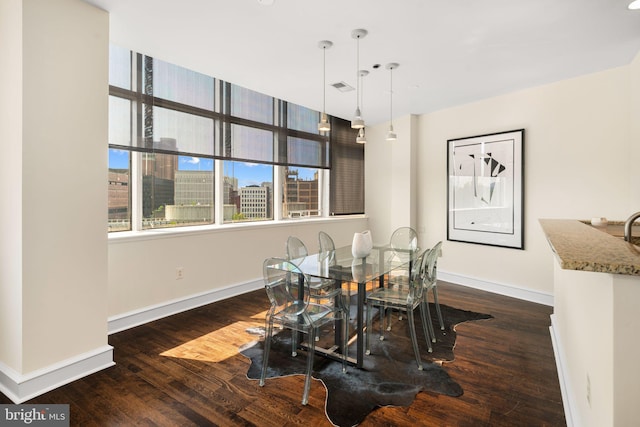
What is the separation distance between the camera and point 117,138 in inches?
131

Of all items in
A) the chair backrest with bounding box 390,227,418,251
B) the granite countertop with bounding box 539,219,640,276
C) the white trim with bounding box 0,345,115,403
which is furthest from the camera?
the chair backrest with bounding box 390,227,418,251

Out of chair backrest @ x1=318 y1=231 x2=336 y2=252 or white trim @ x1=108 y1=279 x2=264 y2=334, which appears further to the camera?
chair backrest @ x1=318 y1=231 x2=336 y2=252

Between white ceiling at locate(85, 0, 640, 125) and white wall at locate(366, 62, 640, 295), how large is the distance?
305 millimetres

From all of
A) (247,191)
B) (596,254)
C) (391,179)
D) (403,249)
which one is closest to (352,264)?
(403,249)

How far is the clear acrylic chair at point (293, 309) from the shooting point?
7.58ft

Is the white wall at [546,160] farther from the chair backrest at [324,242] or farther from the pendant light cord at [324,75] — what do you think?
the chair backrest at [324,242]

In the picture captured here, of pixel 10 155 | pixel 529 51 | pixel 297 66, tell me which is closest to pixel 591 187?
pixel 529 51

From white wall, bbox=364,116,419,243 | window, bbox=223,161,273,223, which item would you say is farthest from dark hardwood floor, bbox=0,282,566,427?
white wall, bbox=364,116,419,243

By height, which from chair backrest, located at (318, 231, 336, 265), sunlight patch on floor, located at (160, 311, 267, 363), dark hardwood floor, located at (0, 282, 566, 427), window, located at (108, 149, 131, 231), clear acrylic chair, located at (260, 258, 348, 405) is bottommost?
dark hardwood floor, located at (0, 282, 566, 427)

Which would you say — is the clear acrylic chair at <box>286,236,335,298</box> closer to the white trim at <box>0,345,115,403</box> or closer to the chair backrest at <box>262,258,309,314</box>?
the chair backrest at <box>262,258,309,314</box>

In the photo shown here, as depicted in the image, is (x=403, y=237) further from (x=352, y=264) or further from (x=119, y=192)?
(x=119, y=192)

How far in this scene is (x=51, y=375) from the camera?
2318mm

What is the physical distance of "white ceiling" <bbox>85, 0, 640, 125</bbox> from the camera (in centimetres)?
254

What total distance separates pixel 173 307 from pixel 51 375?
145cm
